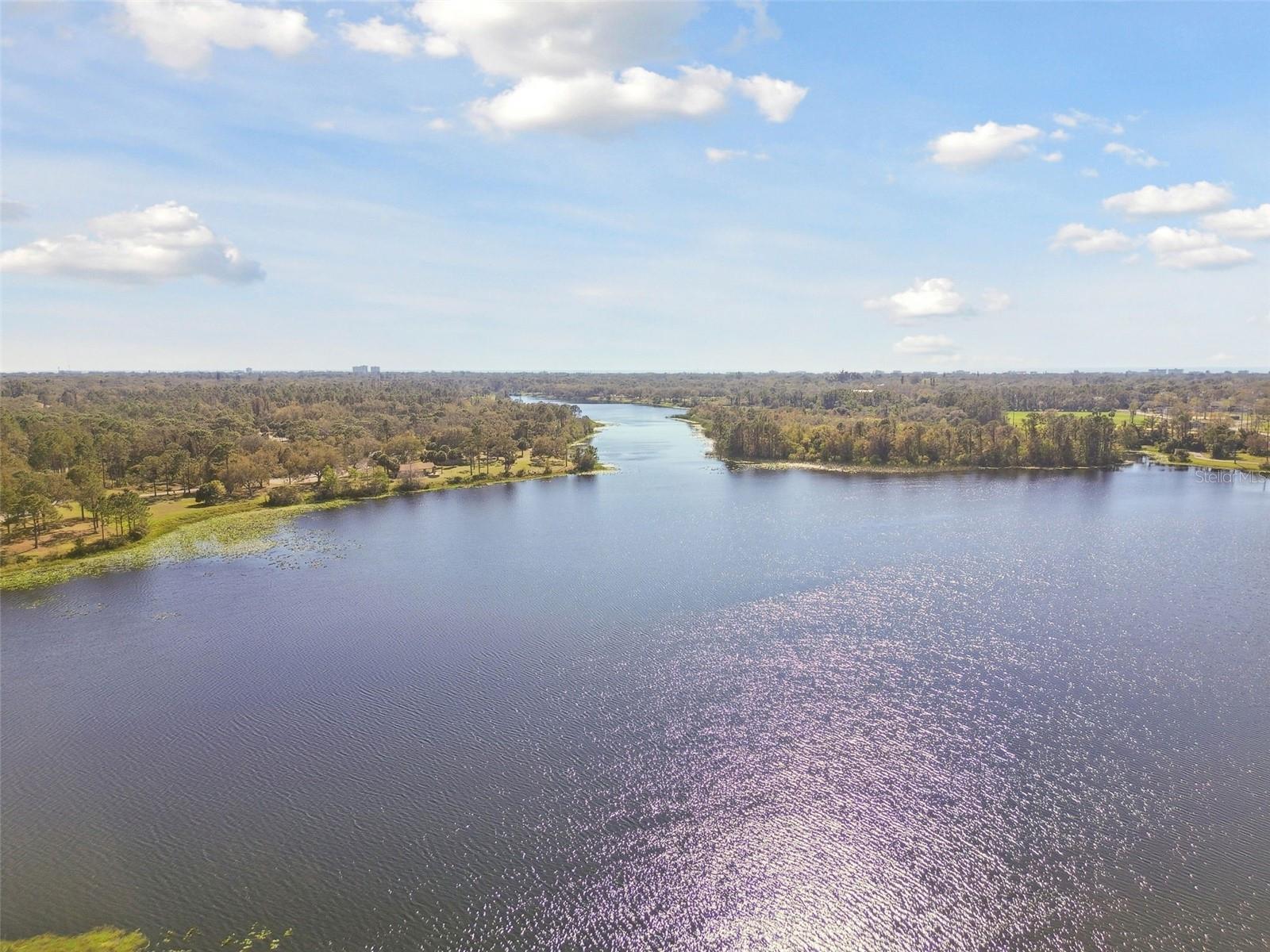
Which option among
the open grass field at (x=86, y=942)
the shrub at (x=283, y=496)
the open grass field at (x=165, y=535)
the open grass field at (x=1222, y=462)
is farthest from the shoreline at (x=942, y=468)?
the open grass field at (x=86, y=942)

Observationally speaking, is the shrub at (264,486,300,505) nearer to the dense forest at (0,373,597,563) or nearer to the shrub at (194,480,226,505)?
the dense forest at (0,373,597,563)

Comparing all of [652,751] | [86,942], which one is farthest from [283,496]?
[652,751]

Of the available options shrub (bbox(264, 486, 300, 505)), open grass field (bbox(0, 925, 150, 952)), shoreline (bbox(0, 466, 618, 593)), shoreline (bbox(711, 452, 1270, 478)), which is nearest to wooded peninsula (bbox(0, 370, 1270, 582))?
shrub (bbox(264, 486, 300, 505))

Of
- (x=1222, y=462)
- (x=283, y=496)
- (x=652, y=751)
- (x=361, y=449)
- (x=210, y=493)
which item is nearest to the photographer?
(x=652, y=751)

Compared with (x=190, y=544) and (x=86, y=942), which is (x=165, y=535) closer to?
(x=190, y=544)

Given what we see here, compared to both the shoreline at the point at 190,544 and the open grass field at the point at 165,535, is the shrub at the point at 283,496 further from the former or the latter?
the open grass field at the point at 165,535

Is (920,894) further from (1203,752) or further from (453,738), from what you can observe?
(453,738)
